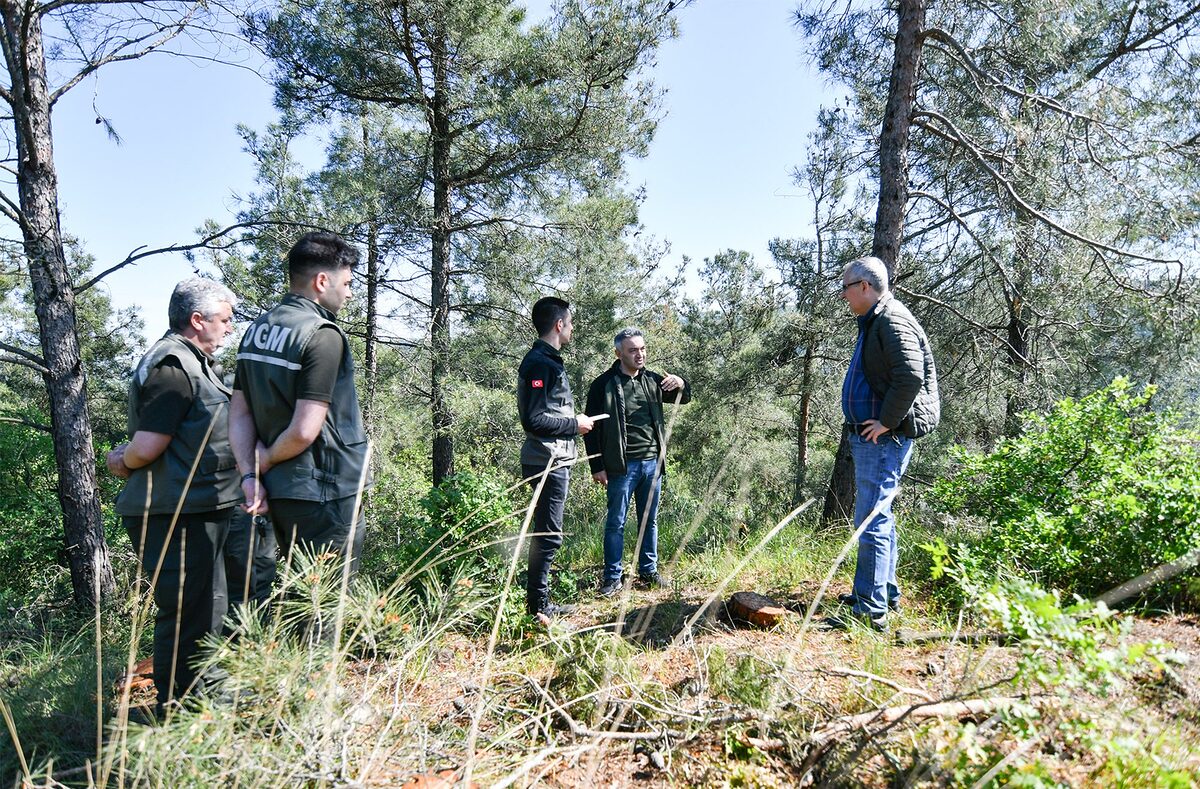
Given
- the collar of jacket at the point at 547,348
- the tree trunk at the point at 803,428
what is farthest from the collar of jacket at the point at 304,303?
the tree trunk at the point at 803,428

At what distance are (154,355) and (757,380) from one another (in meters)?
6.47

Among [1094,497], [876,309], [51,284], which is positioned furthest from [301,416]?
[51,284]

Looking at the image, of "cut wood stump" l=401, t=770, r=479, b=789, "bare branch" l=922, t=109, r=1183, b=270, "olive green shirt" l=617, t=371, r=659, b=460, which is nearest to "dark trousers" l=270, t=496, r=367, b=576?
"cut wood stump" l=401, t=770, r=479, b=789

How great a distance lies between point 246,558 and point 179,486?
51 cm

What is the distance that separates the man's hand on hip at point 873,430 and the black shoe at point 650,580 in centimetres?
189

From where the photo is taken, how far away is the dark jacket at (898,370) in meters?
2.98

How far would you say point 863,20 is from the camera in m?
5.35

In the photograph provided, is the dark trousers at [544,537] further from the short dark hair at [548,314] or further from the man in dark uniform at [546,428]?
the short dark hair at [548,314]

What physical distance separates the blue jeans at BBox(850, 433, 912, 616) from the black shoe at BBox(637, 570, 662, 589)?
58.3 inches

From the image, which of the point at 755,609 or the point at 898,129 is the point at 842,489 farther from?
the point at 898,129

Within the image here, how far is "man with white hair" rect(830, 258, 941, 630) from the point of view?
301 centimetres

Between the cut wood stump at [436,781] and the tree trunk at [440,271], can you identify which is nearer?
the cut wood stump at [436,781]

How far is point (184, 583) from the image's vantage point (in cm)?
260

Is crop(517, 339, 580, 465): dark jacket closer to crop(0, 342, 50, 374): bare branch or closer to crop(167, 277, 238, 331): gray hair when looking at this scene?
crop(167, 277, 238, 331): gray hair
